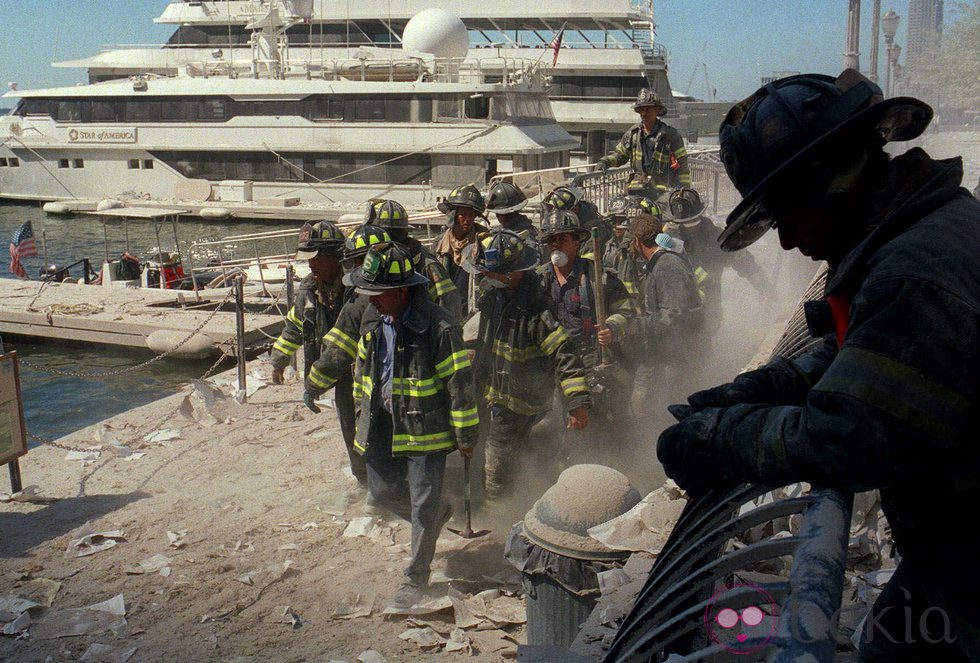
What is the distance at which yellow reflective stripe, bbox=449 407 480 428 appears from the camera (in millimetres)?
5352

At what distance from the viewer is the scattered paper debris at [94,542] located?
625cm

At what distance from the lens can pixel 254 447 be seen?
823 centimetres

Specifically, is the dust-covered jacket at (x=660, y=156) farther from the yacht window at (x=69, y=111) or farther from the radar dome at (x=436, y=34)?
the yacht window at (x=69, y=111)

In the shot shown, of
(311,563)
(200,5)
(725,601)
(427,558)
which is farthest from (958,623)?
(200,5)

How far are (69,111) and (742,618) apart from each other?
47235 millimetres

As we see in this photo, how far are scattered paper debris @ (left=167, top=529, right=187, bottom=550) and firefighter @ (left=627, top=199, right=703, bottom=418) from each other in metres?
3.69

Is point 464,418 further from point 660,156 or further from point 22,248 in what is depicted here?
point 22,248

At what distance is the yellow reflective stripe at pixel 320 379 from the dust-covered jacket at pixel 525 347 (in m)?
1.14

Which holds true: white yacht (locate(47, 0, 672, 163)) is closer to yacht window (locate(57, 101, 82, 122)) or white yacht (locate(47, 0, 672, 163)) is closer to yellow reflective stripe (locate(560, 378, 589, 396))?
yacht window (locate(57, 101, 82, 122))

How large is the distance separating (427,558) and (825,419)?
427 centimetres

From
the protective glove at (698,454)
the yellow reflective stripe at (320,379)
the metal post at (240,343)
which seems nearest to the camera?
the protective glove at (698,454)

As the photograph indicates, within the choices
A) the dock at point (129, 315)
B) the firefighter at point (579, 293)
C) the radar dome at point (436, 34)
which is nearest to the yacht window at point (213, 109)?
the radar dome at point (436, 34)

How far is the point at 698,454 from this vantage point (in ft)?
5.28

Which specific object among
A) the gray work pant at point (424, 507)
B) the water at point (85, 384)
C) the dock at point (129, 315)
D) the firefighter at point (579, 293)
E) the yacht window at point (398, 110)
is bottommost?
the water at point (85, 384)
